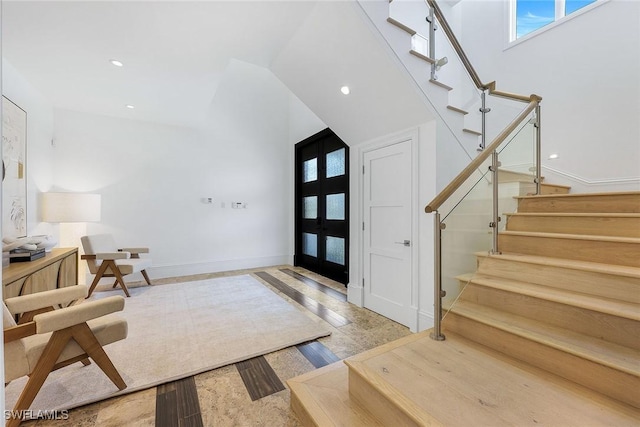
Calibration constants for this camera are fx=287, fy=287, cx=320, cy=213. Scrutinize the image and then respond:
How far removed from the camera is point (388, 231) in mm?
3203

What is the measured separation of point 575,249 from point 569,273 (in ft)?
1.08

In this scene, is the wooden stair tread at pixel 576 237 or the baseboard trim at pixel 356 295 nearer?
the wooden stair tread at pixel 576 237

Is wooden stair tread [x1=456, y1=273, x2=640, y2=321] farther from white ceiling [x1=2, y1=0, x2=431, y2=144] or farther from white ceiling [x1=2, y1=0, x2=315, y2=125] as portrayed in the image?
white ceiling [x1=2, y1=0, x2=315, y2=125]

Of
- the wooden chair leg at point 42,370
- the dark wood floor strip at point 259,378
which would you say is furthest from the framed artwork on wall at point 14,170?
the dark wood floor strip at point 259,378

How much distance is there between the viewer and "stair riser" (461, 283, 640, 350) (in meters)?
1.63

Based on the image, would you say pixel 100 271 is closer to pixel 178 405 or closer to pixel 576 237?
pixel 178 405

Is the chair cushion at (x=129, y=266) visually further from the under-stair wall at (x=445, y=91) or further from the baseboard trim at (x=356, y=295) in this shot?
the under-stair wall at (x=445, y=91)

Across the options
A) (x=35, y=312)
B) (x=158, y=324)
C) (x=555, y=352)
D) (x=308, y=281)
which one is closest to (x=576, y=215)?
(x=555, y=352)

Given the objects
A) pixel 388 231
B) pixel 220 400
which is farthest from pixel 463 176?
pixel 220 400

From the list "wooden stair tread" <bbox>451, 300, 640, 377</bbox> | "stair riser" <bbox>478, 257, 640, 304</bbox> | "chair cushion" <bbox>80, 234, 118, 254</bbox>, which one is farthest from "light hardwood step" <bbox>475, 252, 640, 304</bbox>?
"chair cushion" <bbox>80, 234, 118, 254</bbox>

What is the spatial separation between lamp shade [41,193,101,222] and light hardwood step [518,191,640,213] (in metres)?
5.24

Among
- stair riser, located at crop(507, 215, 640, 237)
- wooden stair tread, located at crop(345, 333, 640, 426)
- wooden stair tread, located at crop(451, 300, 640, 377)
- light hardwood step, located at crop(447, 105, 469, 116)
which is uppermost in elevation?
light hardwood step, located at crop(447, 105, 469, 116)

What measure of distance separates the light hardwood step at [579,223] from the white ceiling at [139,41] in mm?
2697

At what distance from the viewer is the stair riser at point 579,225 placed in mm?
2156
